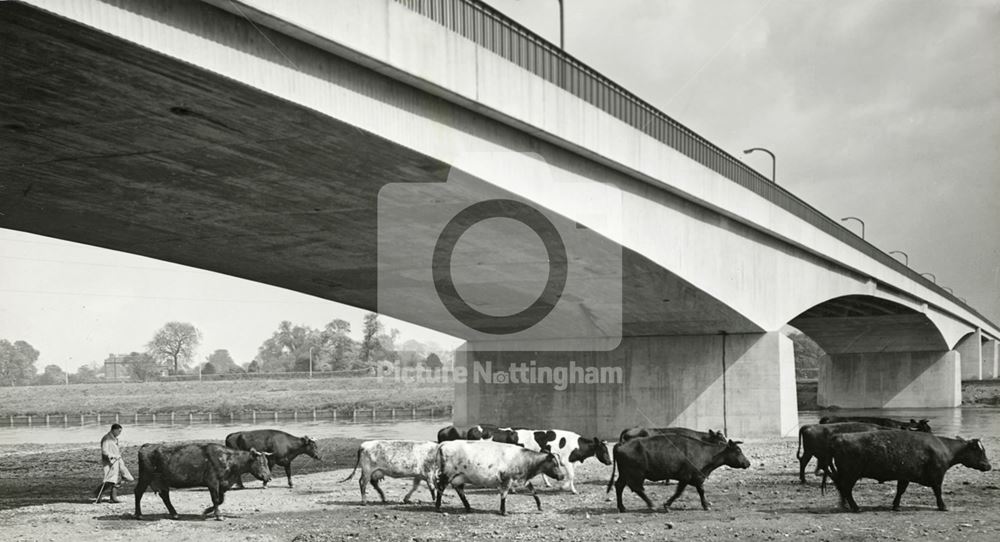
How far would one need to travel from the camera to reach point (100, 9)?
1079 centimetres

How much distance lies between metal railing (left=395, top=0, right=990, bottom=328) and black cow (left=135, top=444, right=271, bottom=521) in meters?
7.36

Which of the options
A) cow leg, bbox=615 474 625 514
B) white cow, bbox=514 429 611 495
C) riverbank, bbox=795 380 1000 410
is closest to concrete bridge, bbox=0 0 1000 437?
white cow, bbox=514 429 611 495

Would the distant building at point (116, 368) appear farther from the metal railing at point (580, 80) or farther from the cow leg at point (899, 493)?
the cow leg at point (899, 493)

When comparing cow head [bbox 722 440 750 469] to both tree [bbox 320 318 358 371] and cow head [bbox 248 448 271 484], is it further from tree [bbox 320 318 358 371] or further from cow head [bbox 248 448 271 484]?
tree [bbox 320 318 358 371]

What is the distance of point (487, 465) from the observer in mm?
14969

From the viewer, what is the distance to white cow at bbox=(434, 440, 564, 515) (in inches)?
589

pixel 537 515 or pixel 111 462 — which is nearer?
pixel 537 515

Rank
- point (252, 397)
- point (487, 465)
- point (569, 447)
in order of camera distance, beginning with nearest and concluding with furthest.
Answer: point (487, 465), point (569, 447), point (252, 397)

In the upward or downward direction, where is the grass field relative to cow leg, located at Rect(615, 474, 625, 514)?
downward

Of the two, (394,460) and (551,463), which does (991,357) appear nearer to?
(551,463)

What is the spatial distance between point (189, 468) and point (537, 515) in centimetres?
512

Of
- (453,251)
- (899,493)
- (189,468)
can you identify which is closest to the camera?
(899,493)

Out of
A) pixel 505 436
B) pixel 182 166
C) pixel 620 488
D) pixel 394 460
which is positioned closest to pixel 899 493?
pixel 620 488

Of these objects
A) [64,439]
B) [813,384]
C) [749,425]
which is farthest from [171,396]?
[749,425]
